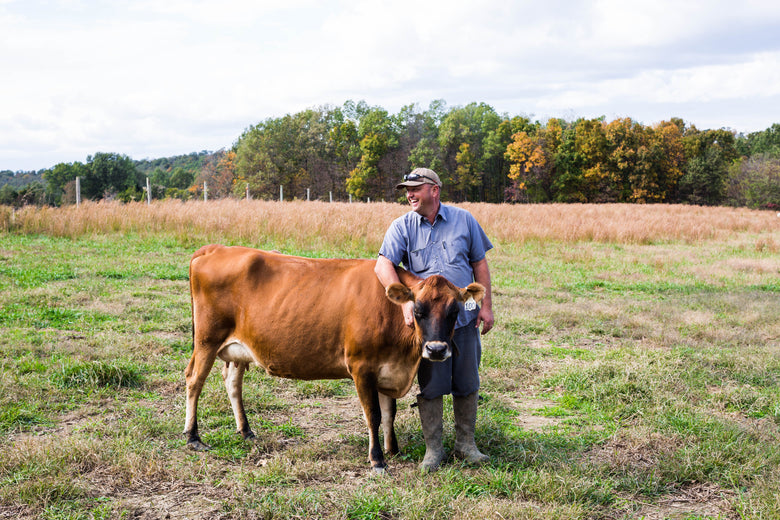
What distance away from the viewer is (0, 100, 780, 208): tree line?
56.2 meters

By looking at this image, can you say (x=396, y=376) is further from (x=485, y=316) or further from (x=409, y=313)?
(x=485, y=316)

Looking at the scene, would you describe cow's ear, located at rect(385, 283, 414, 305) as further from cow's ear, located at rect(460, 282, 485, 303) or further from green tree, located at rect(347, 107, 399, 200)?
green tree, located at rect(347, 107, 399, 200)

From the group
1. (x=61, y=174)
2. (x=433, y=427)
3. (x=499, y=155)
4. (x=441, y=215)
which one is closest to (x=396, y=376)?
(x=433, y=427)

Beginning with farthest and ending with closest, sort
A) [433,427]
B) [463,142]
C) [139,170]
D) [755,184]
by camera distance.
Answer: [139,170], [463,142], [755,184], [433,427]

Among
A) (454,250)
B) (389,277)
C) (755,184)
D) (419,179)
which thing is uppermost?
(755,184)

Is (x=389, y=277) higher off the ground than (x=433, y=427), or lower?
higher

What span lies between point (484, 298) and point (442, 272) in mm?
358

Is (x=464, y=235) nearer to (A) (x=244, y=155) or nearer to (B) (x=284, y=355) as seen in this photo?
(B) (x=284, y=355)

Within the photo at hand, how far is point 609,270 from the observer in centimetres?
1318

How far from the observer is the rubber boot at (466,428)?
4.22 m

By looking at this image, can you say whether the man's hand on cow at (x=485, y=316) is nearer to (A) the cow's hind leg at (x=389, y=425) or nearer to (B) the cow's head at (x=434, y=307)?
(B) the cow's head at (x=434, y=307)

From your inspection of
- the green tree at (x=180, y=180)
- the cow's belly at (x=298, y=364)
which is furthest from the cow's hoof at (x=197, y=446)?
A: the green tree at (x=180, y=180)

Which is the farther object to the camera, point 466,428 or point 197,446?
point 197,446

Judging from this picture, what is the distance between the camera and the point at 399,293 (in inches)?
148
